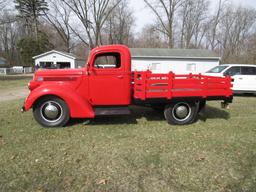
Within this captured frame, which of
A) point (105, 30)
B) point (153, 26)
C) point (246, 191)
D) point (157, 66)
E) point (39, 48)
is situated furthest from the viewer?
point (105, 30)

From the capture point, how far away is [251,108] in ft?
27.7

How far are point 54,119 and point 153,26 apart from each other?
1534 inches

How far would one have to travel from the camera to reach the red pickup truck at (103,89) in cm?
576

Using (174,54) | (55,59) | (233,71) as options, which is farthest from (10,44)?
→ (233,71)

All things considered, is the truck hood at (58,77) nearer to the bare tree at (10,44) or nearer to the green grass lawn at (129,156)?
the green grass lawn at (129,156)

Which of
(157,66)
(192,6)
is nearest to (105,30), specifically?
(192,6)

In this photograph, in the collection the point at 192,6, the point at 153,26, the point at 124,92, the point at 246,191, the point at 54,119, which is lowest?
the point at 246,191

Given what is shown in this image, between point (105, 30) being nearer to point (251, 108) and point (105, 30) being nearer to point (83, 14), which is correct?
point (83, 14)

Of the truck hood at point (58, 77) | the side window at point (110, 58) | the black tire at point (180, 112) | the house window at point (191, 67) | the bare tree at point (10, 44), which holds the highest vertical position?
the bare tree at point (10, 44)

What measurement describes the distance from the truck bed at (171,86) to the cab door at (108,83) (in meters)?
0.30

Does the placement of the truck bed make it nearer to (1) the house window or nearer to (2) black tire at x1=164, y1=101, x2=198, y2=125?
(2) black tire at x1=164, y1=101, x2=198, y2=125

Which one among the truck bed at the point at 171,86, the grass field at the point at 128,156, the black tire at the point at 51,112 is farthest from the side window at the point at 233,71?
the black tire at the point at 51,112

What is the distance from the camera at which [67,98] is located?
5660mm

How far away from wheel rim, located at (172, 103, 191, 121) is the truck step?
1345 millimetres
